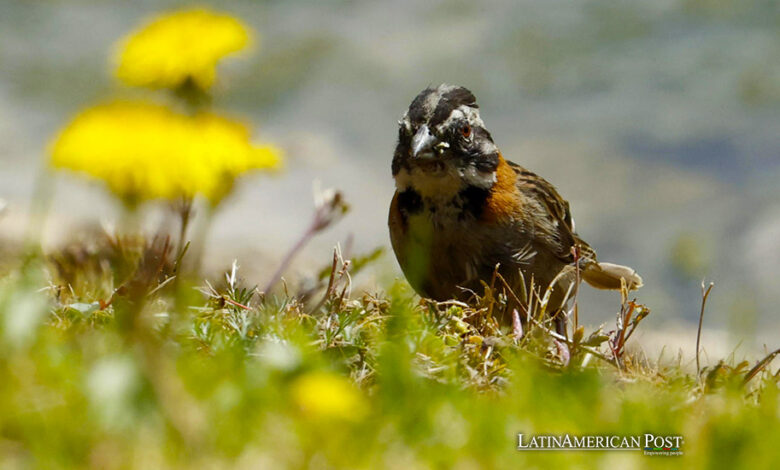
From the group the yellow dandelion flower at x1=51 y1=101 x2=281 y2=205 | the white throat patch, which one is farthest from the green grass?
the white throat patch

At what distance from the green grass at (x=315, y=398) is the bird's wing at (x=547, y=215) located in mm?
1664

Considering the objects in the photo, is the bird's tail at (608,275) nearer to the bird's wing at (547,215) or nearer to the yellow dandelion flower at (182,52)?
the bird's wing at (547,215)

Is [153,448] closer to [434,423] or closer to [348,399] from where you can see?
[348,399]

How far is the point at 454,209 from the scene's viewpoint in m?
5.47

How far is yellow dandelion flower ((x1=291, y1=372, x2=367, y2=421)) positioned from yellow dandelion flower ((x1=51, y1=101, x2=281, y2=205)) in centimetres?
67

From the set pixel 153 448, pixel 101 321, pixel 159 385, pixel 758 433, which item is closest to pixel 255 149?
pixel 159 385

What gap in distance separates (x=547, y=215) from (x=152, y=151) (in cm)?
430

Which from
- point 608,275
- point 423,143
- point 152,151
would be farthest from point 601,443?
point 608,275

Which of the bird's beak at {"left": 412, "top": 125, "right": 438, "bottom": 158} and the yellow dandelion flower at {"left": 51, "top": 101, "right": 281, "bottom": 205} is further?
the bird's beak at {"left": 412, "top": 125, "right": 438, "bottom": 158}

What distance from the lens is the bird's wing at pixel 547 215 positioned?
5.85 metres

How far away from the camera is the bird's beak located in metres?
5.27

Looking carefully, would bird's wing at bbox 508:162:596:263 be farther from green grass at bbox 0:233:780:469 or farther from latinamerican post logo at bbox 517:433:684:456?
latinamerican post logo at bbox 517:433:684:456

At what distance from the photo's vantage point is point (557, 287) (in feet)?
20.4

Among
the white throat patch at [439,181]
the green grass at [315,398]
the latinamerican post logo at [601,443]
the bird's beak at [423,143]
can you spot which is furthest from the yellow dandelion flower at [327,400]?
the white throat patch at [439,181]
